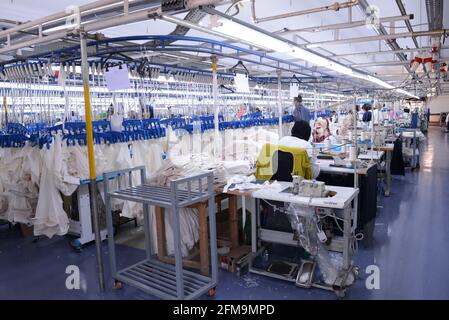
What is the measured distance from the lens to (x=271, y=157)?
318 centimetres

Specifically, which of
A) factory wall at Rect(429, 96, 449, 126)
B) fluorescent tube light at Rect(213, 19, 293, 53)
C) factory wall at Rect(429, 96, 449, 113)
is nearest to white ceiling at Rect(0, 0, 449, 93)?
fluorescent tube light at Rect(213, 19, 293, 53)

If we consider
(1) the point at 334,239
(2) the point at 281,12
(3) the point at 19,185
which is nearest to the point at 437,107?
(2) the point at 281,12

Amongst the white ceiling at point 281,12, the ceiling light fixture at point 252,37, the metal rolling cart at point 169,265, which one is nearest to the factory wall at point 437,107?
the white ceiling at point 281,12

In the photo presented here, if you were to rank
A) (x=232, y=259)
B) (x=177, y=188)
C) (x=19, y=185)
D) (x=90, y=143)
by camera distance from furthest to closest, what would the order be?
(x=19, y=185), (x=232, y=259), (x=90, y=143), (x=177, y=188)

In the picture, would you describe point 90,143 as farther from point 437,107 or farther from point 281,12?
point 437,107

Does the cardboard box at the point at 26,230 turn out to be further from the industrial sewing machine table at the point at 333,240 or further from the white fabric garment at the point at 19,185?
the industrial sewing machine table at the point at 333,240

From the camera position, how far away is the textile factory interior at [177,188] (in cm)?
242

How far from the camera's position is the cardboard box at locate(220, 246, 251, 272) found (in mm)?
2801

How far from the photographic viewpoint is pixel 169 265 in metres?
2.75

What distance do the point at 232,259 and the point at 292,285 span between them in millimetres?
535

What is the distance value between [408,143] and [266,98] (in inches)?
132

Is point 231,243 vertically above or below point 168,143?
below
